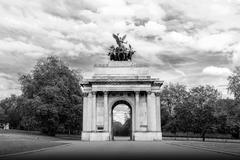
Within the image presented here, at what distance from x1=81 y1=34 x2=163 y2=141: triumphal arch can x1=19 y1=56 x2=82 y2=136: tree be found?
456 cm

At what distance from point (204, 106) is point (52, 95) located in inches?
1258

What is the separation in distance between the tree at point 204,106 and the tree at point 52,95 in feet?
83.0

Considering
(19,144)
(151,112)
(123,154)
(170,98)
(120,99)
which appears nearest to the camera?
(123,154)

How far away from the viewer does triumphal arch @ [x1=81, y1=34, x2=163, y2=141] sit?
5484 centimetres

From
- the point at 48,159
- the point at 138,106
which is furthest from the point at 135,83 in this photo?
the point at 48,159

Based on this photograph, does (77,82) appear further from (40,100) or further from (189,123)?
(189,123)

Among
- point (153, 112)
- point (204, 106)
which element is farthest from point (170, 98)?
point (153, 112)

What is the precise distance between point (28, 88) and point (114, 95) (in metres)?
16.6

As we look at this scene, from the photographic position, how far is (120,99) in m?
57.3

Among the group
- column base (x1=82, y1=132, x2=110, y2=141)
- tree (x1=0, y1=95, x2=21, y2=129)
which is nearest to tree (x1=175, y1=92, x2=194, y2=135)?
column base (x1=82, y1=132, x2=110, y2=141)

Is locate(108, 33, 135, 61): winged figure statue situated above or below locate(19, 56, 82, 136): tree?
above

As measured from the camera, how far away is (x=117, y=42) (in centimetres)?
6119

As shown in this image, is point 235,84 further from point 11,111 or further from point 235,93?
point 11,111

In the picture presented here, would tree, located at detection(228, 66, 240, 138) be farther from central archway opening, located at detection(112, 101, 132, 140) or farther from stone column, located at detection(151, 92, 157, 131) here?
central archway opening, located at detection(112, 101, 132, 140)
